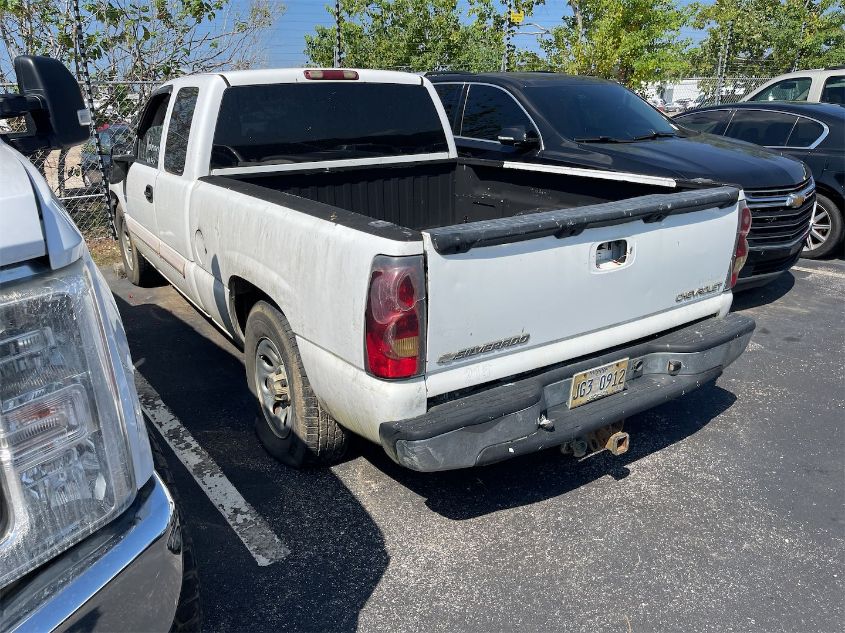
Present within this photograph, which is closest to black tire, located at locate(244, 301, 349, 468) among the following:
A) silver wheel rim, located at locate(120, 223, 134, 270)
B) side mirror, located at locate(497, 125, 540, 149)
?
side mirror, located at locate(497, 125, 540, 149)

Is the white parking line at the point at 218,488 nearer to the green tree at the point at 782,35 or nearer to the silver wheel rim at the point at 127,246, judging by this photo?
the silver wheel rim at the point at 127,246

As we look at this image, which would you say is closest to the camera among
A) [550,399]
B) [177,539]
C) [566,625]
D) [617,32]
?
[177,539]

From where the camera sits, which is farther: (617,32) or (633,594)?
(617,32)

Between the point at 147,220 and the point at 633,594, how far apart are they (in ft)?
14.0

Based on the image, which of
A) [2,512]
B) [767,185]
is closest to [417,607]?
[2,512]

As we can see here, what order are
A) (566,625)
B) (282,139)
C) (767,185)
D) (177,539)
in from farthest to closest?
1. (767,185)
2. (282,139)
3. (566,625)
4. (177,539)

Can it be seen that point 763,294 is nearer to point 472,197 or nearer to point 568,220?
point 472,197

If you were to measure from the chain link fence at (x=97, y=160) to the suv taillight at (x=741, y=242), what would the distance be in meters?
7.49

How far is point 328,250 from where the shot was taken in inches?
109

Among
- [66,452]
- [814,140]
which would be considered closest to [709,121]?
[814,140]

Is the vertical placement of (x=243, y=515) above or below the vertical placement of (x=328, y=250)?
below

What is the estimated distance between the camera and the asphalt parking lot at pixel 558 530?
8.83ft

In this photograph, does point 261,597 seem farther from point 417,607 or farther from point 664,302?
point 664,302

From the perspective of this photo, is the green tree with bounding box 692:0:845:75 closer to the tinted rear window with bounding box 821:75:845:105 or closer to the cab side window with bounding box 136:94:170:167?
the tinted rear window with bounding box 821:75:845:105
